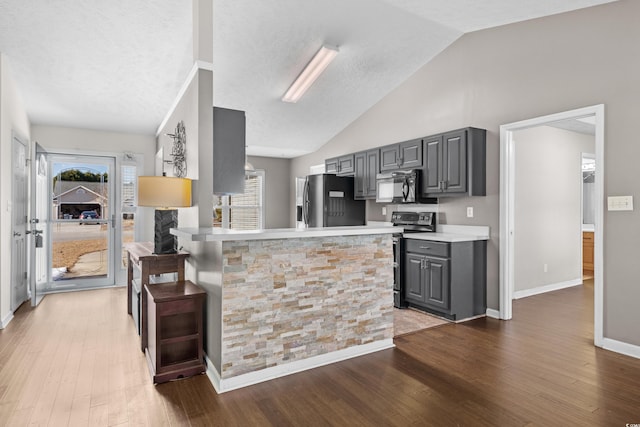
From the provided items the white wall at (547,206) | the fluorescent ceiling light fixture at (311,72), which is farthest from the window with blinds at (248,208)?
the white wall at (547,206)

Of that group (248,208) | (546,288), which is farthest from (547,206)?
(248,208)

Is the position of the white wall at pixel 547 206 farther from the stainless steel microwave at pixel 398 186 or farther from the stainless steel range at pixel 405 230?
the stainless steel microwave at pixel 398 186

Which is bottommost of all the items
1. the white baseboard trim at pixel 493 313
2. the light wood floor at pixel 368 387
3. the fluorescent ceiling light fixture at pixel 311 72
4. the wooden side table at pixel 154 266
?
the light wood floor at pixel 368 387

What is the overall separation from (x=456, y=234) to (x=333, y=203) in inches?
80.2

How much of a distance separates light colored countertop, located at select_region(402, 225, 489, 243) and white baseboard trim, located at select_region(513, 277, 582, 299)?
1.27 meters

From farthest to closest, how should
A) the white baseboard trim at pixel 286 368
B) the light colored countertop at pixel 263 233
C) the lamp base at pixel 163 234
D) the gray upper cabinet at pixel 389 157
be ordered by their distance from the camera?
the gray upper cabinet at pixel 389 157 < the lamp base at pixel 163 234 < the white baseboard trim at pixel 286 368 < the light colored countertop at pixel 263 233

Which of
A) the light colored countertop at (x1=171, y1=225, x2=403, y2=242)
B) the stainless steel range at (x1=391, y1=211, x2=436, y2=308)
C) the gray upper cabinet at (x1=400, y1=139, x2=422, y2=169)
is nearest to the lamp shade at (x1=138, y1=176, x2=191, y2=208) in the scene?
the light colored countertop at (x1=171, y1=225, x2=403, y2=242)

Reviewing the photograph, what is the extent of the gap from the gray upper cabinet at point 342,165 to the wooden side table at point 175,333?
3586mm

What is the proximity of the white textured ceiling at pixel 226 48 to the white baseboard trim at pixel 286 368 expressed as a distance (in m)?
3.07

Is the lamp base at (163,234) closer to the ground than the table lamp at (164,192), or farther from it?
closer to the ground

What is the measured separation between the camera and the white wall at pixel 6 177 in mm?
3662

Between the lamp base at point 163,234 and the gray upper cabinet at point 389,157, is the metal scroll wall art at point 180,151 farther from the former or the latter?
the gray upper cabinet at point 389,157

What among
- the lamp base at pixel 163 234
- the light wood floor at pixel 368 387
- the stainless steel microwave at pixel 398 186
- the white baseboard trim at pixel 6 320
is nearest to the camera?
the light wood floor at pixel 368 387

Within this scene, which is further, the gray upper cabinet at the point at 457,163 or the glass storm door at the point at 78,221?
the glass storm door at the point at 78,221
